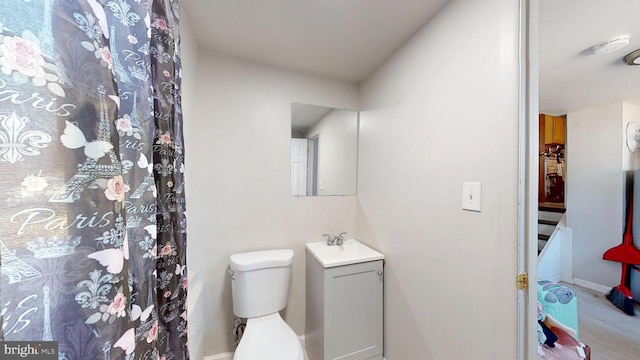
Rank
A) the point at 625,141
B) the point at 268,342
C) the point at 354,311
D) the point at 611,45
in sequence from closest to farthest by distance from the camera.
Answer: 1. the point at 268,342
2. the point at 611,45
3. the point at 354,311
4. the point at 625,141

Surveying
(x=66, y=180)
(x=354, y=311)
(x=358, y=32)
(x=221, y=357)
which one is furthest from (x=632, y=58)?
(x=221, y=357)

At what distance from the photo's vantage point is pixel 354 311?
4.68ft

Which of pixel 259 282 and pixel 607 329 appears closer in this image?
pixel 259 282

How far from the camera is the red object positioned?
92.0 inches

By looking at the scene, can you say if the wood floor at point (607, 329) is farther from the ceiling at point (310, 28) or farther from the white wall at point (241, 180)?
the ceiling at point (310, 28)

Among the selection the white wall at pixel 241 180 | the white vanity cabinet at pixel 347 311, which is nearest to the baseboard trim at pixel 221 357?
the white wall at pixel 241 180

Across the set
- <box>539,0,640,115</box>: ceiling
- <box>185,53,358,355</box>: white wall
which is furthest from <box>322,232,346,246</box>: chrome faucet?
<box>539,0,640,115</box>: ceiling

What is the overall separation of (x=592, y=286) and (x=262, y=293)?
402 centimetres

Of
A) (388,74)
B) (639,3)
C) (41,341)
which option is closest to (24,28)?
(41,341)

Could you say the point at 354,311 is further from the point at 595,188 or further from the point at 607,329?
the point at 595,188

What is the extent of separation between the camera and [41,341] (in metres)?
0.32

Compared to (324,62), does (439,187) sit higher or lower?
lower

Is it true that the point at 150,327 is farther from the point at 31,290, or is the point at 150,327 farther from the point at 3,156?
the point at 3,156

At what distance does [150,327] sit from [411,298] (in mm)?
1255
